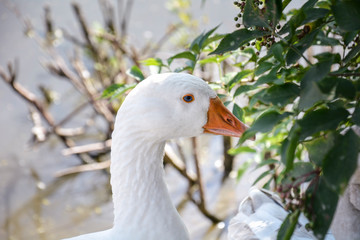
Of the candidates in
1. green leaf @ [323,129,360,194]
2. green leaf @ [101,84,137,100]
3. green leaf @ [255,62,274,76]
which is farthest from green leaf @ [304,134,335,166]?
green leaf @ [101,84,137,100]

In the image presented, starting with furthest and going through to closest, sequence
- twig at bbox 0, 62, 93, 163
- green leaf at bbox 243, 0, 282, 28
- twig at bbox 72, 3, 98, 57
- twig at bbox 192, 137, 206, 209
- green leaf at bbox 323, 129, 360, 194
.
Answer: twig at bbox 72, 3, 98, 57 → twig at bbox 0, 62, 93, 163 → twig at bbox 192, 137, 206, 209 → green leaf at bbox 243, 0, 282, 28 → green leaf at bbox 323, 129, 360, 194

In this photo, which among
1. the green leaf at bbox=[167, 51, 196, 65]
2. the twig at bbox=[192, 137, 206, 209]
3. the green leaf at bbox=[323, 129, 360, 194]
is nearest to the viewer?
the green leaf at bbox=[323, 129, 360, 194]

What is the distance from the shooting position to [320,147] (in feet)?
1.49

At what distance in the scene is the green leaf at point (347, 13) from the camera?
1.47 feet

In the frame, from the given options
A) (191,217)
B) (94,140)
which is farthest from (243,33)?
(94,140)

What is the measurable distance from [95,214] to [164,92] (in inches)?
68.7

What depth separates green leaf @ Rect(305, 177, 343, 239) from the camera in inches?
16.9

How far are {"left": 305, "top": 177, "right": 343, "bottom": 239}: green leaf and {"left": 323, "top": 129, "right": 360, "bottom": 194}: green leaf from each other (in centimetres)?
3

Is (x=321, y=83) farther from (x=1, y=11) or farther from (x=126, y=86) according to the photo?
(x=1, y=11)

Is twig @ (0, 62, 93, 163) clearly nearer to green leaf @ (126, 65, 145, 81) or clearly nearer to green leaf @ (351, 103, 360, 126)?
green leaf @ (126, 65, 145, 81)

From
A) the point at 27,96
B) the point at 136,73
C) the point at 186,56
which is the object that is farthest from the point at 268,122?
the point at 27,96

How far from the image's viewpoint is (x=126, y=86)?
90 centimetres

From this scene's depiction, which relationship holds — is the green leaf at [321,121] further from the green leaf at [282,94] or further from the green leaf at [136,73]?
the green leaf at [136,73]

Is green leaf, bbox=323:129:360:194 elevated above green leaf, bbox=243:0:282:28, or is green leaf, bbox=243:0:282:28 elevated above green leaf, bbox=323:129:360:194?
green leaf, bbox=243:0:282:28
